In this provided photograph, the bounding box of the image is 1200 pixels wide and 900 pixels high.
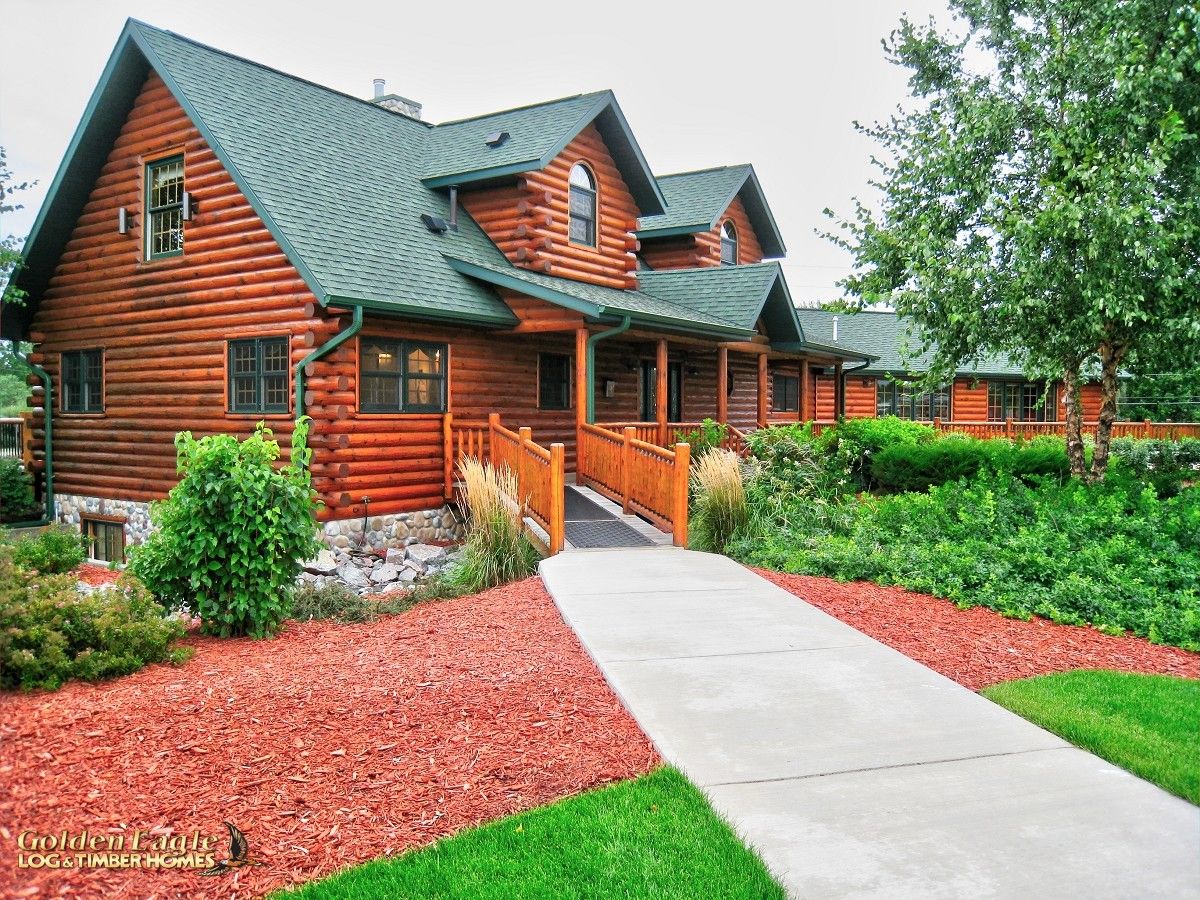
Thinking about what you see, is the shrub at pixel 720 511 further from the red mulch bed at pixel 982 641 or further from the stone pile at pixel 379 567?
the stone pile at pixel 379 567

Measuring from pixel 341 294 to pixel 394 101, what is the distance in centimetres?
1081

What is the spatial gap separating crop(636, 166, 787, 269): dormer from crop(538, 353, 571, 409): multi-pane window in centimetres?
606

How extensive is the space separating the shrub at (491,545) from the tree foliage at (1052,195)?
5.91 meters

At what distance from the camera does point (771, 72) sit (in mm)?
44188

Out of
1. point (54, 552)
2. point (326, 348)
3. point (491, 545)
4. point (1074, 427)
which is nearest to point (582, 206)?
point (326, 348)

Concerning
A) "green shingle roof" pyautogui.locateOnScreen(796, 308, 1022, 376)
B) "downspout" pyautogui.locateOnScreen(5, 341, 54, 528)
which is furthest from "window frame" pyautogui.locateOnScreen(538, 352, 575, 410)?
"green shingle roof" pyautogui.locateOnScreen(796, 308, 1022, 376)

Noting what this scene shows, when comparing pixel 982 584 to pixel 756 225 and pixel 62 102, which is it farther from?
pixel 62 102

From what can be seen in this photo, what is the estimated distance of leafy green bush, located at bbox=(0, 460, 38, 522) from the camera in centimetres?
1647

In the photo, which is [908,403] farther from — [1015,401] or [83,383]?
[83,383]

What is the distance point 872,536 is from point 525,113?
1128 centimetres

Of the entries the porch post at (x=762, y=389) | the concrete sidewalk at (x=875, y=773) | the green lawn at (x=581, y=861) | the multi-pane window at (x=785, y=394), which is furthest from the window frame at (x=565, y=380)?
the green lawn at (x=581, y=861)

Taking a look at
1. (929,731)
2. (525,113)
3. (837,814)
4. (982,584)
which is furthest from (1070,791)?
(525,113)

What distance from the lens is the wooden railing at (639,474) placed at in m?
11.2

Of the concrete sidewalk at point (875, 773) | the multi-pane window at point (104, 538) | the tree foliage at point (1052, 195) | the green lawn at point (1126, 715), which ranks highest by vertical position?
the tree foliage at point (1052, 195)
